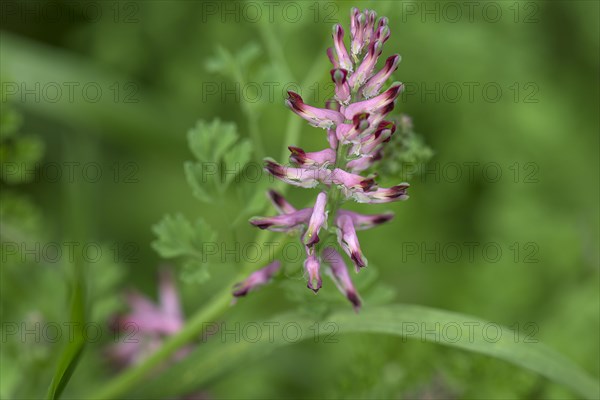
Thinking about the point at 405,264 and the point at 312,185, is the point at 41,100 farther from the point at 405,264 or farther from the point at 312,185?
the point at 312,185

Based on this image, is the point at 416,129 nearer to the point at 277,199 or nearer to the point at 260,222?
the point at 277,199

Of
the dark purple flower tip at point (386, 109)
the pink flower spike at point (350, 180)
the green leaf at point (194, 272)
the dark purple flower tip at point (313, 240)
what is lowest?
the green leaf at point (194, 272)

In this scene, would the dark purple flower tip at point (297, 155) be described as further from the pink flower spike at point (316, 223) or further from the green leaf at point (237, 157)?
the green leaf at point (237, 157)

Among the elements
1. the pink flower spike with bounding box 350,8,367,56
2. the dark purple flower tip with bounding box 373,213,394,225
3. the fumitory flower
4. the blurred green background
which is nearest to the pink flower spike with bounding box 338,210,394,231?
the dark purple flower tip with bounding box 373,213,394,225

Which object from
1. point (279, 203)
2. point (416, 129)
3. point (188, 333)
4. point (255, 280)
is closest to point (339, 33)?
point (279, 203)

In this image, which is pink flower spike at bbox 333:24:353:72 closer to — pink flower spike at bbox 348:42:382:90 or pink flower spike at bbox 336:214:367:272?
pink flower spike at bbox 348:42:382:90

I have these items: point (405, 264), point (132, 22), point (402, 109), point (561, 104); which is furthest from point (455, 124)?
point (132, 22)

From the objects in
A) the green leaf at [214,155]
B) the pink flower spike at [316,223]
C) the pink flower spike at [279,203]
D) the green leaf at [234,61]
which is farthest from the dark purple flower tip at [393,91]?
the green leaf at [234,61]
